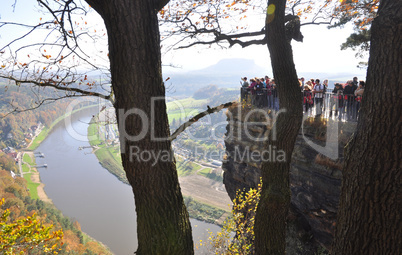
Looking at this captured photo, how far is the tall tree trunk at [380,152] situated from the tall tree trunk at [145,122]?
62.2 inches

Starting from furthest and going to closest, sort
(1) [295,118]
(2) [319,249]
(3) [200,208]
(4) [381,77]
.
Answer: (3) [200,208], (2) [319,249], (1) [295,118], (4) [381,77]

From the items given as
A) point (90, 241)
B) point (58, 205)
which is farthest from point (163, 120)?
point (58, 205)

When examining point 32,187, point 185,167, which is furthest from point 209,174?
point 32,187

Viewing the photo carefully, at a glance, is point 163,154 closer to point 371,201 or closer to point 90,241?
point 371,201

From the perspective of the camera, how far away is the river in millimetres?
37281

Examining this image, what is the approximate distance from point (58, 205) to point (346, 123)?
5273cm

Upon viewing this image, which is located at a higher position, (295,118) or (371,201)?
(295,118)

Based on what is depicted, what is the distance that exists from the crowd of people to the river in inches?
888

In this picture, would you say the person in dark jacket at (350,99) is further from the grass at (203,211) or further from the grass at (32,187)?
the grass at (32,187)

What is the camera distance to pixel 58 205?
155ft

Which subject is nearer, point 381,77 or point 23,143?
point 381,77

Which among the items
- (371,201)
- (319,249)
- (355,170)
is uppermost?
(355,170)

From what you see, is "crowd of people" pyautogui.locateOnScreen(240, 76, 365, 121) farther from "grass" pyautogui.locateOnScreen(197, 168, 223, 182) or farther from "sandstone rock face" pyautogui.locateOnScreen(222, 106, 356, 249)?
"grass" pyautogui.locateOnScreen(197, 168, 223, 182)

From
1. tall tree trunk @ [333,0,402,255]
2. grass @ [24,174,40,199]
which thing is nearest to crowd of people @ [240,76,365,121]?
tall tree trunk @ [333,0,402,255]
